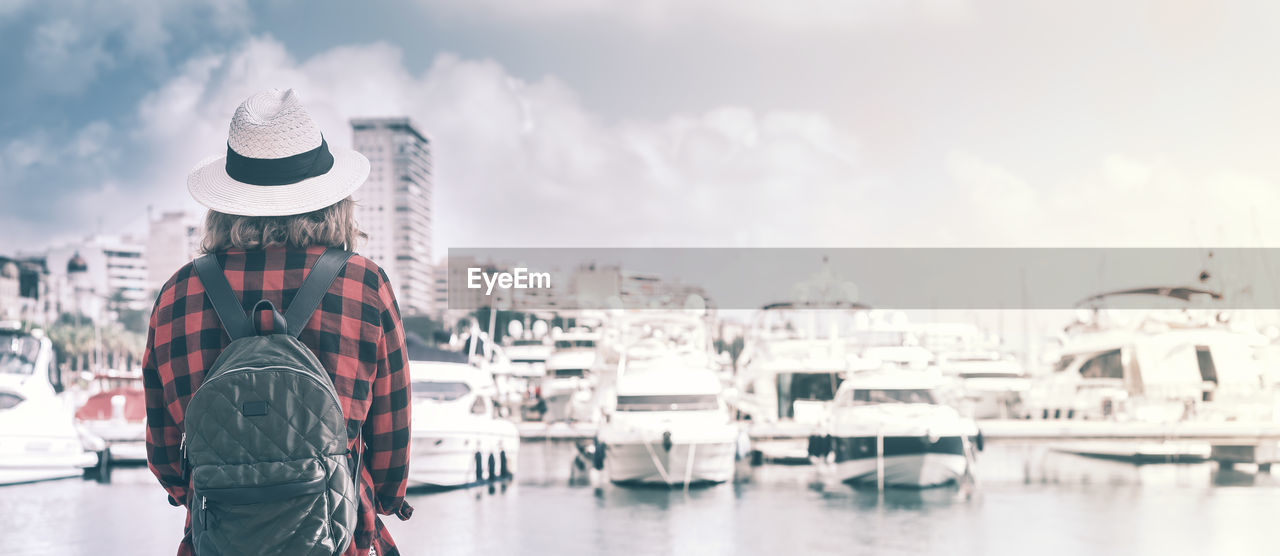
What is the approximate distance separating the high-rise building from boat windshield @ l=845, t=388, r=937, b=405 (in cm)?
2024

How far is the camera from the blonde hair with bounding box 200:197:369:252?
1681mm

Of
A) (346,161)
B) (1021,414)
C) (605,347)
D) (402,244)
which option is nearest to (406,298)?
(402,244)

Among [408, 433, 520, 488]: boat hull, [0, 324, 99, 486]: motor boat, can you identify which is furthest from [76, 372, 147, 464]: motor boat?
[408, 433, 520, 488]: boat hull

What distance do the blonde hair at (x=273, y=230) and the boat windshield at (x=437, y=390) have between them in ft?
38.0

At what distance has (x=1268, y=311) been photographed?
25031mm

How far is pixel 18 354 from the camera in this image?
14531 mm

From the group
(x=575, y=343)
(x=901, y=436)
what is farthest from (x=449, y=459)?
(x=575, y=343)

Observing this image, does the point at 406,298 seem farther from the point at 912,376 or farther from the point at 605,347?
the point at 912,376

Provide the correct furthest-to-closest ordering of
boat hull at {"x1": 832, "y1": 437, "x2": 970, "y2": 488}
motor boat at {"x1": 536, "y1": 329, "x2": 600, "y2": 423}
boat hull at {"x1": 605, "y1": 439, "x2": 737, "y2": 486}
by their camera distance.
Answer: motor boat at {"x1": 536, "y1": 329, "x2": 600, "y2": 423}
boat hull at {"x1": 605, "y1": 439, "x2": 737, "y2": 486}
boat hull at {"x1": 832, "y1": 437, "x2": 970, "y2": 488}

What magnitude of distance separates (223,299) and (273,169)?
29cm

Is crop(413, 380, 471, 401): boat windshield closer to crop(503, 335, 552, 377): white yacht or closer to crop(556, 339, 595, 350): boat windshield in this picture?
crop(556, 339, 595, 350): boat windshield

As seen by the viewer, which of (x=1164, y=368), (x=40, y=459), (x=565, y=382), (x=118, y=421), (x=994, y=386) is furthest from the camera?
(x=565, y=382)

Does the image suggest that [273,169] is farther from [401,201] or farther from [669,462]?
[401,201]

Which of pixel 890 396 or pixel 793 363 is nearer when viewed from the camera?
pixel 890 396
